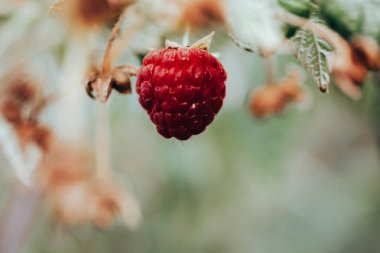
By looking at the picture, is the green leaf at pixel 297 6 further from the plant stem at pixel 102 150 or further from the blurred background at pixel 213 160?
the plant stem at pixel 102 150

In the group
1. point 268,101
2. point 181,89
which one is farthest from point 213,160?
point 181,89

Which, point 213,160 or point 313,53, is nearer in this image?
point 313,53

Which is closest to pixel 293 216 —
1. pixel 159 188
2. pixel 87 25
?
pixel 159 188

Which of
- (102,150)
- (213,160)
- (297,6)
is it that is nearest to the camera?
(297,6)

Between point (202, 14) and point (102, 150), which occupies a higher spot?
point (202, 14)

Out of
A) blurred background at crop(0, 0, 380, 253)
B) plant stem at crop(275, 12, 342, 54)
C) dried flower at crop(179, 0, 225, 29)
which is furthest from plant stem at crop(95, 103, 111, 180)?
plant stem at crop(275, 12, 342, 54)

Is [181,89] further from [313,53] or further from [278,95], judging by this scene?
[278,95]

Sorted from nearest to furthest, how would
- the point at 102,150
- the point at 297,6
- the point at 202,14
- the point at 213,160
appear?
1. the point at 297,6
2. the point at 202,14
3. the point at 102,150
4. the point at 213,160
